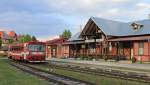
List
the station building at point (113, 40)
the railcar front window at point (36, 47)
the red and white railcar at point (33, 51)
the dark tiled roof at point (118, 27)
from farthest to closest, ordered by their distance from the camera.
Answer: the dark tiled roof at point (118, 27), the station building at point (113, 40), the railcar front window at point (36, 47), the red and white railcar at point (33, 51)

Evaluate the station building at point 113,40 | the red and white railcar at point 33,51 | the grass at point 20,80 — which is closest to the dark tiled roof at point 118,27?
the station building at point 113,40

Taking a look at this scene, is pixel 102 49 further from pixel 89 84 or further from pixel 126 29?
pixel 89 84

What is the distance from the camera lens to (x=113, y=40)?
1736 inches

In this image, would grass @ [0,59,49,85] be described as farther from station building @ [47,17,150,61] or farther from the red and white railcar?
station building @ [47,17,150,61]

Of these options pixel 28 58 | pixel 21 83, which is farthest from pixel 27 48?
pixel 21 83

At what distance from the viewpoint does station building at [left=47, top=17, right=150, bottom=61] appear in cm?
4078

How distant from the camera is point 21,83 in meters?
16.3

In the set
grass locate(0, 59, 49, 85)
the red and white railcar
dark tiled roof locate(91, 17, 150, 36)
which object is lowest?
grass locate(0, 59, 49, 85)

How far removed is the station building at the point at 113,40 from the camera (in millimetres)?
40781

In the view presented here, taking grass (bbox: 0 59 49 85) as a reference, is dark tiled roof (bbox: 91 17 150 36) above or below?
above

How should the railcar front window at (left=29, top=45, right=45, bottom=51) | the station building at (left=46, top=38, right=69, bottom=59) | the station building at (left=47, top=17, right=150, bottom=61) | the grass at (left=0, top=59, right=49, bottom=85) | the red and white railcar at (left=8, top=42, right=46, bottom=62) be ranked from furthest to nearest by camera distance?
the station building at (left=46, top=38, right=69, bottom=59), the station building at (left=47, top=17, right=150, bottom=61), the railcar front window at (left=29, top=45, right=45, bottom=51), the red and white railcar at (left=8, top=42, right=46, bottom=62), the grass at (left=0, top=59, right=49, bottom=85)

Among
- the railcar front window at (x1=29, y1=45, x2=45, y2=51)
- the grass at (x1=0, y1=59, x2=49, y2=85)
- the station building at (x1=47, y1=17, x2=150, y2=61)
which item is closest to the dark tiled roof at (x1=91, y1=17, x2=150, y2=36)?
the station building at (x1=47, y1=17, x2=150, y2=61)

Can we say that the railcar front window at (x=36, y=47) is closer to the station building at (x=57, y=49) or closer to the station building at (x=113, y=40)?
the station building at (x=113, y=40)

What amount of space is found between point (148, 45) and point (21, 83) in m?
25.7
